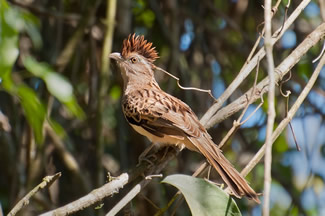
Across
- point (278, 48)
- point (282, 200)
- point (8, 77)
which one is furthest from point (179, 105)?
point (282, 200)

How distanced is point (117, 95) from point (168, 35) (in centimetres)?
101

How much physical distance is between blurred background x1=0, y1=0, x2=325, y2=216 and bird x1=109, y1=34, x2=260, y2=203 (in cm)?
30

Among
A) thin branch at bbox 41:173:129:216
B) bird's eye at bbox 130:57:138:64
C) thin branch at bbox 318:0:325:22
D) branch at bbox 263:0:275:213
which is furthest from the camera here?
bird's eye at bbox 130:57:138:64

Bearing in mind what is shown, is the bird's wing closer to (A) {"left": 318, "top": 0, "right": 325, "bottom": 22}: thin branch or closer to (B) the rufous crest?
(B) the rufous crest

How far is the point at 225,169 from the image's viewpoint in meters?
3.68

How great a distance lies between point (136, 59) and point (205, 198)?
2331mm

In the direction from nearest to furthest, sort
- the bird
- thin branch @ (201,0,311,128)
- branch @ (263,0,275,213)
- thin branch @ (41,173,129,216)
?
branch @ (263,0,275,213) → thin branch @ (41,173,129,216) → thin branch @ (201,0,311,128) → the bird

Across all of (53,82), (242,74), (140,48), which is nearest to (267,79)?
(242,74)

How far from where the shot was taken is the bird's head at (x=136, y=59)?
193 inches

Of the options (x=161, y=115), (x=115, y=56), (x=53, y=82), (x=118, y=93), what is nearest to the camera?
(x=53, y=82)

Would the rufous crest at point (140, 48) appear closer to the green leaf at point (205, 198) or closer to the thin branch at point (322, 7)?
the thin branch at point (322, 7)

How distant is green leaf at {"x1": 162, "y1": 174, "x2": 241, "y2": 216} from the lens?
111 inches

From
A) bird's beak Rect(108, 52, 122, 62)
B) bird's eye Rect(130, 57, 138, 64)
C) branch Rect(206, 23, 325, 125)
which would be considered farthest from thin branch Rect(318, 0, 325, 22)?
bird's beak Rect(108, 52, 122, 62)

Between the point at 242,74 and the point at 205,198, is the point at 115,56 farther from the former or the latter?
the point at 205,198
